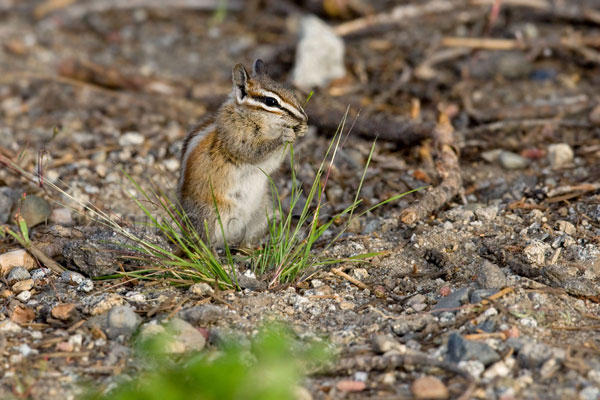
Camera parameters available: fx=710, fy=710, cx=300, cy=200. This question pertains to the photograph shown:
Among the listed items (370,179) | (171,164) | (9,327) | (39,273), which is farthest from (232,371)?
(171,164)

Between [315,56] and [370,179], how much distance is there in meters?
1.91

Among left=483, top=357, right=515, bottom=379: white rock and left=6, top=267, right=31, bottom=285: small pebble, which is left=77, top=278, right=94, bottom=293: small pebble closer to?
left=6, top=267, right=31, bottom=285: small pebble

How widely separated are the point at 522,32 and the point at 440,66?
94cm

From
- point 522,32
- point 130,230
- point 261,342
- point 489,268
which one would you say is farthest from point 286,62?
point 261,342

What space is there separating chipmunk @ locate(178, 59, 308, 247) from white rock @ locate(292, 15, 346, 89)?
216 cm

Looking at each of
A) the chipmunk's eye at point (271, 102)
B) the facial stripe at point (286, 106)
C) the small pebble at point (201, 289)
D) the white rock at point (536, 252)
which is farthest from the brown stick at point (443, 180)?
the small pebble at point (201, 289)

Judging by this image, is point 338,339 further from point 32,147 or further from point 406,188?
→ point 32,147

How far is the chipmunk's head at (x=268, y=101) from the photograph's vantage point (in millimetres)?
4164

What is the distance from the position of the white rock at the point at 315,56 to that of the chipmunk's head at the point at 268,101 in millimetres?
2244

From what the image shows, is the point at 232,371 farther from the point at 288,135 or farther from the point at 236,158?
the point at 236,158

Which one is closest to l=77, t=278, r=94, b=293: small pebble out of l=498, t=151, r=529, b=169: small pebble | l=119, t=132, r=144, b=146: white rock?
l=119, t=132, r=144, b=146: white rock

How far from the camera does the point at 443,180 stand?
482 cm

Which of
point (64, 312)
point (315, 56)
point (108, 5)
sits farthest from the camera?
point (108, 5)

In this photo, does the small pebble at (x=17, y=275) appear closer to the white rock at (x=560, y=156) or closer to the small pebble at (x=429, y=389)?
the small pebble at (x=429, y=389)
